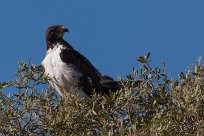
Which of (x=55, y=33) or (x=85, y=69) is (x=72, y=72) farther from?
(x=55, y=33)

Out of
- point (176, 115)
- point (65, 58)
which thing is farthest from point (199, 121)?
point (65, 58)

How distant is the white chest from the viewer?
12984 mm

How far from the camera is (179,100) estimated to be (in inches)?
346

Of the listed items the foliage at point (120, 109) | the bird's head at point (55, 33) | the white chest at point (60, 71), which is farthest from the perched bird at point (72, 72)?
the foliage at point (120, 109)

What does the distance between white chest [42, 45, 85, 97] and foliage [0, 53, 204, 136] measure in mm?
2912

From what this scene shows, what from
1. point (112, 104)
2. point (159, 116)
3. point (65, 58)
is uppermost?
point (65, 58)

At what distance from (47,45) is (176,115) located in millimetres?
5949

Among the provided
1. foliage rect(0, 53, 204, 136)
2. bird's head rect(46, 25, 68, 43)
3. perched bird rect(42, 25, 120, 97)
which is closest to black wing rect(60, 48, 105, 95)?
perched bird rect(42, 25, 120, 97)

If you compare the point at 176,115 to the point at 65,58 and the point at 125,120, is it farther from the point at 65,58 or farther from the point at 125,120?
the point at 65,58

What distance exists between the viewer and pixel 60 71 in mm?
13195

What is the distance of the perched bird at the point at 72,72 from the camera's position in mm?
13078

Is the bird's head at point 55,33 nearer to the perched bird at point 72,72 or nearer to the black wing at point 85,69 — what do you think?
the perched bird at point 72,72

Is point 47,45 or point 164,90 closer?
point 164,90

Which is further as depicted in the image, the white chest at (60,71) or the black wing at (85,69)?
the black wing at (85,69)
